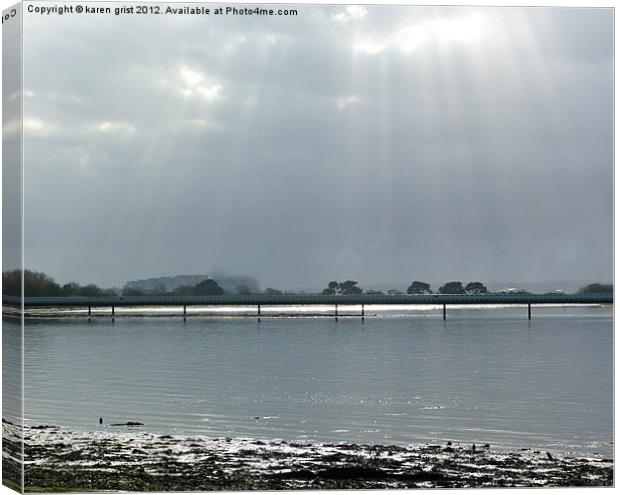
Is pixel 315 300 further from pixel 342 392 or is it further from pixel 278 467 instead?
pixel 278 467

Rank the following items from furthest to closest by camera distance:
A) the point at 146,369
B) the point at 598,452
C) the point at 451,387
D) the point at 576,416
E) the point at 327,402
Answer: the point at 146,369 → the point at 451,387 → the point at 327,402 → the point at 576,416 → the point at 598,452

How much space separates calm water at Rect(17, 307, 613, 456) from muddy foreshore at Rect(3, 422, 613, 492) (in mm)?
1909

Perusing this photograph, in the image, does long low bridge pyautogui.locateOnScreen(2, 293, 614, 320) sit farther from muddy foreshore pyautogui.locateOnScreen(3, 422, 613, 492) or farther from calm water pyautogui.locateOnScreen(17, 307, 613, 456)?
muddy foreshore pyautogui.locateOnScreen(3, 422, 613, 492)

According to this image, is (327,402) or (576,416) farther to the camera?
(327,402)

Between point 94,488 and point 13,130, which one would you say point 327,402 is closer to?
point 94,488

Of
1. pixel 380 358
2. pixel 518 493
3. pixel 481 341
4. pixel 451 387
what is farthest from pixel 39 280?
pixel 481 341

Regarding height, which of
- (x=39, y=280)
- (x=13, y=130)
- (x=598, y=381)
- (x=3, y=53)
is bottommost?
(x=598, y=381)

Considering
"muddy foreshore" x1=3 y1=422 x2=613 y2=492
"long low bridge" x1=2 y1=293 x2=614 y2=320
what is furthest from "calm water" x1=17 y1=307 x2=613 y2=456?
"long low bridge" x1=2 y1=293 x2=614 y2=320

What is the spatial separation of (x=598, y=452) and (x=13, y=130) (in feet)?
30.8

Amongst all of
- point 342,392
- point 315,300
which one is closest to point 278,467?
point 342,392

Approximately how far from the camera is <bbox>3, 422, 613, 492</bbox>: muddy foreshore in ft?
34.9

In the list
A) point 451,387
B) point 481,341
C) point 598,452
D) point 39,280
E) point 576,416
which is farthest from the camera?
point 481,341

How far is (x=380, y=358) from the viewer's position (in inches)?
1578

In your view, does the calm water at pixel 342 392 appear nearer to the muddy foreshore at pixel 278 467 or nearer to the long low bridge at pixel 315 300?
the muddy foreshore at pixel 278 467
